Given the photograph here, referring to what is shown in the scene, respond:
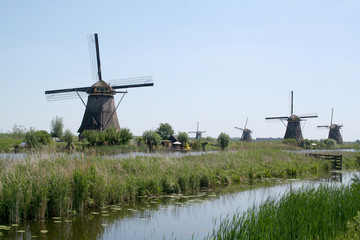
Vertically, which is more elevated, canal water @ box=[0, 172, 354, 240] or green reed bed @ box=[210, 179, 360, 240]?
green reed bed @ box=[210, 179, 360, 240]

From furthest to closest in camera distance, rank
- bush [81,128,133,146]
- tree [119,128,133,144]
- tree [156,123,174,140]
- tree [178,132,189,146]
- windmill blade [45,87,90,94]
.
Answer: tree [156,123,174,140]
tree [178,132,189,146]
windmill blade [45,87,90,94]
tree [119,128,133,144]
bush [81,128,133,146]

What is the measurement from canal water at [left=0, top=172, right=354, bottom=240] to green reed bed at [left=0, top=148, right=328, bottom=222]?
14.2 inches

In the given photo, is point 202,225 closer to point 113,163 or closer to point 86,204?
point 86,204

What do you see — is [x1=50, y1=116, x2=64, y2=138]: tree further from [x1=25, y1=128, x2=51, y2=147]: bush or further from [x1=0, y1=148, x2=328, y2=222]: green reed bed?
[x1=0, y1=148, x2=328, y2=222]: green reed bed

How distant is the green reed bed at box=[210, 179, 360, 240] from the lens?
5.07 metres

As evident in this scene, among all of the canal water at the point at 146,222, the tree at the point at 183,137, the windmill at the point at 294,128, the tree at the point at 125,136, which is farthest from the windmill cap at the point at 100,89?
the windmill at the point at 294,128

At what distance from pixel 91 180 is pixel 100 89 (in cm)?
2070

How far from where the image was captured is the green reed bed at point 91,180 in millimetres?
7375

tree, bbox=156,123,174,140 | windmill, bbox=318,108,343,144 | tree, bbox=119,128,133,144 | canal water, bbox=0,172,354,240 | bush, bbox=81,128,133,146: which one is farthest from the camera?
windmill, bbox=318,108,343,144

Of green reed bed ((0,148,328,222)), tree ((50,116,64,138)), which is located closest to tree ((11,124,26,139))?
tree ((50,116,64,138))

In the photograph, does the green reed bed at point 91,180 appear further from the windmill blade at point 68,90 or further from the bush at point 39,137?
the windmill blade at point 68,90

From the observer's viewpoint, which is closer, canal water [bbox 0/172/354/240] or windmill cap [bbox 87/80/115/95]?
canal water [bbox 0/172/354/240]

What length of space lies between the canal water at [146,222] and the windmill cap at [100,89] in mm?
19560

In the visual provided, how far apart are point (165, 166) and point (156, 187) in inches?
78.6
